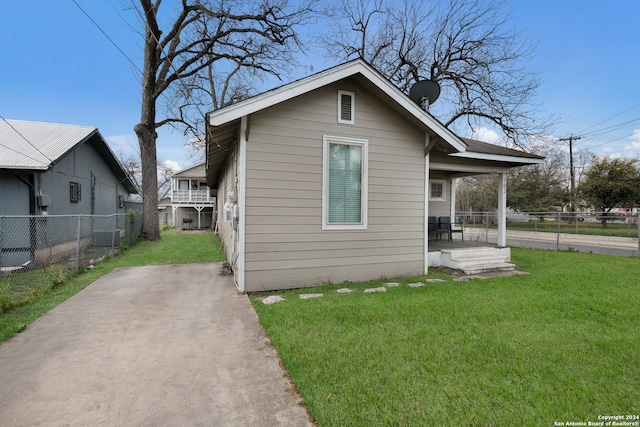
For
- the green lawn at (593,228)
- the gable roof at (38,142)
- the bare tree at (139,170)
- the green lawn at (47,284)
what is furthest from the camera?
the bare tree at (139,170)

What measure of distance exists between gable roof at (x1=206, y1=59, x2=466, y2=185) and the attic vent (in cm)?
32

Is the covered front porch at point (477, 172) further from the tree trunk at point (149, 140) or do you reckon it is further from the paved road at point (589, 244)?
the tree trunk at point (149, 140)

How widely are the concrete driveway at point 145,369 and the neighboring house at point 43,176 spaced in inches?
134

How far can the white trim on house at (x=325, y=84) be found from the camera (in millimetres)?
4570

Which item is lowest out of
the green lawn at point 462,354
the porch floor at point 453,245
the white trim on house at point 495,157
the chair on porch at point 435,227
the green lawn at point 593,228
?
the green lawn at point 462,354

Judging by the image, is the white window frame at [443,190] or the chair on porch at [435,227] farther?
the white window frame at [443,190]

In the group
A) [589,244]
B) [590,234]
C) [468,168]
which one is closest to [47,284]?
[468,168]

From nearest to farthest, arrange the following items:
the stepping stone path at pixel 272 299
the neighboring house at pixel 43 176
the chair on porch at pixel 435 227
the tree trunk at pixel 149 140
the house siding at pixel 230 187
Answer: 1. the stepping stone path at pixel 272 299
2. the house siding at pixel 230 187
3. the neighboring house at pixel 43 176
4. the chair on porch at pixel 435 227
5. the tree trunk at pixel 149 140

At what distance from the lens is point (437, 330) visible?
330cm

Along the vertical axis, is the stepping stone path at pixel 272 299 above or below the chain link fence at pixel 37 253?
below

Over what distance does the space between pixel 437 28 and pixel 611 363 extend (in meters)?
16.3

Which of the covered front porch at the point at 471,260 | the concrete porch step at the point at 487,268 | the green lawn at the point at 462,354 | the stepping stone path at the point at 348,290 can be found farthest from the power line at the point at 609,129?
the stepping stone path at the point at 348,290

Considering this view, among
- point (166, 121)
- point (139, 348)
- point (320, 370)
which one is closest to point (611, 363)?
point (320, 370)

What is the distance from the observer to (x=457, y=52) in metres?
14.6
